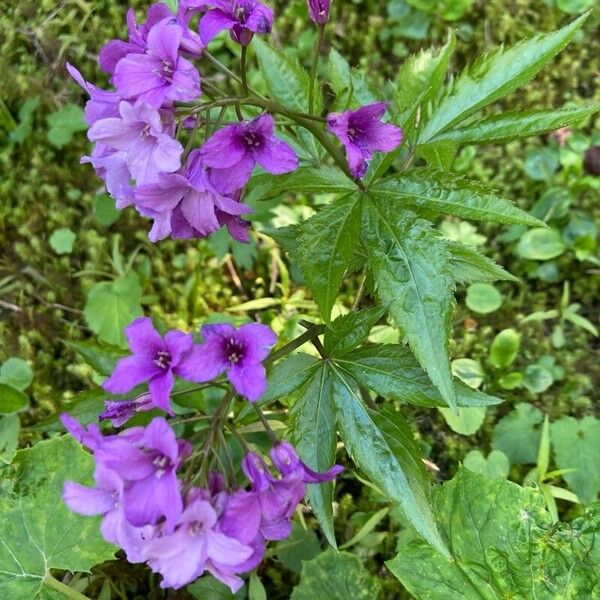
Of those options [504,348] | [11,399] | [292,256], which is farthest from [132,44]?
[504,348]

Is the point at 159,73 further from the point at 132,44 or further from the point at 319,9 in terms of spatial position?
the point at 319,9

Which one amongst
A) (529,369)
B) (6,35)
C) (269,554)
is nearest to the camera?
(269,554)

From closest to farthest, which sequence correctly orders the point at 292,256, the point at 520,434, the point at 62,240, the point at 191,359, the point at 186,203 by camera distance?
1. the point at 191,359
2. the point at 186,203
3. the point at 292,256
4. the point at 520,434
5. the point at 62,240

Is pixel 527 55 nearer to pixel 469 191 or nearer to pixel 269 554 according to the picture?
pixel 469 191

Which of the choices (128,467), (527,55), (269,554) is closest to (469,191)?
(527,55)

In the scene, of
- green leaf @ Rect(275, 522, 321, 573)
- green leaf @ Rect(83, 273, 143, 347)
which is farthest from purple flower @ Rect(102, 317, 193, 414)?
green leaf @ Rect(83, 273, 143, 347)

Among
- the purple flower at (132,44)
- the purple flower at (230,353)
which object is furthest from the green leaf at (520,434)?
the purple flower at (132,44)

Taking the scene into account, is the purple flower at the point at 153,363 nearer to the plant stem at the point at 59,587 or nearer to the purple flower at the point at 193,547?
the purple flower at the point at 193,547
